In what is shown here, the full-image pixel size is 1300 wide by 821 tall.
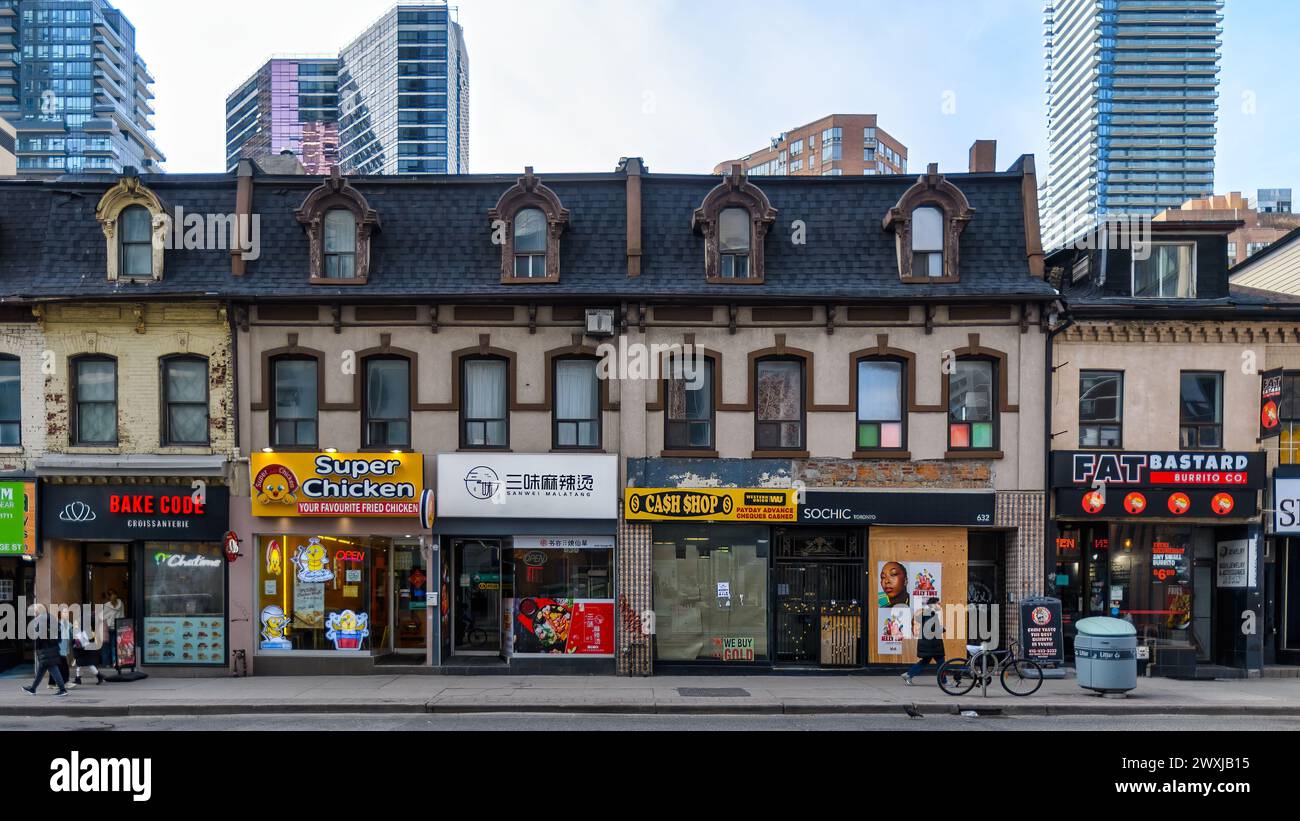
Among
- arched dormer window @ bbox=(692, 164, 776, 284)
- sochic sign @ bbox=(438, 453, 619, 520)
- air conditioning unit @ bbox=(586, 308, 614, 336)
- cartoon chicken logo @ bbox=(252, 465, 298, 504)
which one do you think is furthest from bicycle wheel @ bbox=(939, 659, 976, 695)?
cartoon chicken logo @ bbox=(252, 465, 298, 504)

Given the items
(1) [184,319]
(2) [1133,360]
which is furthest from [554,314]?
(2) [1133,360]

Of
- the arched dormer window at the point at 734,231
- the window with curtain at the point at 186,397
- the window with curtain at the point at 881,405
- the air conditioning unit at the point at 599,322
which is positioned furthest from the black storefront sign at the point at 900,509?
the window with curtain at the point at 186,397

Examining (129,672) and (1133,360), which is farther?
(1133,360)

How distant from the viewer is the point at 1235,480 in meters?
18.7

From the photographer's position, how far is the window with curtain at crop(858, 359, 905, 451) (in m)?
19.0

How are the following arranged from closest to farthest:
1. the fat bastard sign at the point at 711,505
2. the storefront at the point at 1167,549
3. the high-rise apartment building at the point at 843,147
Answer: the fat bastard sign at the point at 711,505 → the storefront at the point at 1167,549 → the high-rise apartment building at the point at 843,147

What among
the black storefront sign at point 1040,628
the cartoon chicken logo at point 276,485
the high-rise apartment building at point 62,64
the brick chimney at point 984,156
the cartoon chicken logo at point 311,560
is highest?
the high-rise apartment building at point 62,64

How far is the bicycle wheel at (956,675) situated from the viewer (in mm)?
16266

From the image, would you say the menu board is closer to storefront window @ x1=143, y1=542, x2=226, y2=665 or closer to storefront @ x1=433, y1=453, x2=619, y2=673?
storefront window @ x1=143, y1=542, x2=226, y2=665

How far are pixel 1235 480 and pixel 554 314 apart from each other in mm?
14830

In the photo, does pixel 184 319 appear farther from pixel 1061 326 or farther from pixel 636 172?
pixel 1061 326

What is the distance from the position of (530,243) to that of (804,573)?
9.29 metres

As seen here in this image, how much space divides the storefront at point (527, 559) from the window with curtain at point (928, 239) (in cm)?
792

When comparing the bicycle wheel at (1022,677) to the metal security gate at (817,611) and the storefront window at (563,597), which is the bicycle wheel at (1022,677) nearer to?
the metal security gate at (817,611)
